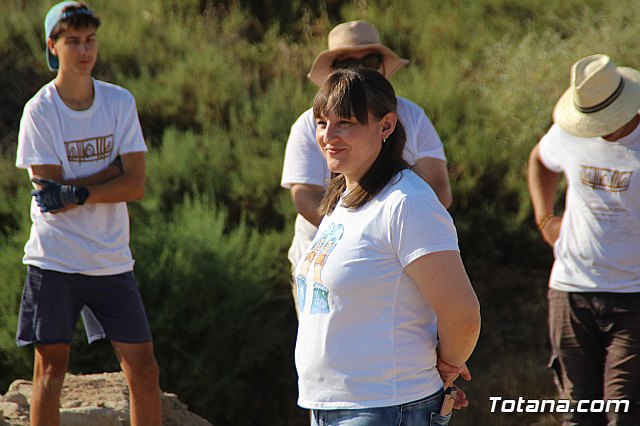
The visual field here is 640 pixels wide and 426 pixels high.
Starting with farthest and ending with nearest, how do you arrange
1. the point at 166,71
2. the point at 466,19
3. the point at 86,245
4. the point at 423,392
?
the point at 466,19, the point at 166,71, the point at 86,245, the point at 423,392

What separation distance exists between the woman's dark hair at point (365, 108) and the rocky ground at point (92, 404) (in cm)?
254

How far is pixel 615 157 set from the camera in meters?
4.36

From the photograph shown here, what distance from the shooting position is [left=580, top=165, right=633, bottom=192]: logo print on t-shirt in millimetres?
4328

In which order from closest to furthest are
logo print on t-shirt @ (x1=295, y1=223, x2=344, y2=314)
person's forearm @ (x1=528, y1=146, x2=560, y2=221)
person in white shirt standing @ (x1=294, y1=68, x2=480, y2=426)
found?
person in white shirt standing @ (x1=294, y1=68, x2=480, y2=426), logo print on t-shirt @ (x1=295, y1=223, x2=344, y2=314), person's forearm @ (x1=528, y1=146, x2=560, y2=221)

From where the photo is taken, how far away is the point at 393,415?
259 centimetres

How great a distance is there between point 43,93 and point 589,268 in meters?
2.73

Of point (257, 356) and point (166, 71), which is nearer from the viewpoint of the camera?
→ point (257, 356)

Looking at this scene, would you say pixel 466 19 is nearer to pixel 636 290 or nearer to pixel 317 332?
pixel 636 290

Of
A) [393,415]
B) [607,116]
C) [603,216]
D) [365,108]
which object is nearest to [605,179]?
[603,216]

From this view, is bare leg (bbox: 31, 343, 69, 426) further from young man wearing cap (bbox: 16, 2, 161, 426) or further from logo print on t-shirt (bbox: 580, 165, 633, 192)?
logo print on t-shirt (bbox: 580, 165, 633, 192)

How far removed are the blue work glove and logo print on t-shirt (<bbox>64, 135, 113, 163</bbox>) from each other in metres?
0.19

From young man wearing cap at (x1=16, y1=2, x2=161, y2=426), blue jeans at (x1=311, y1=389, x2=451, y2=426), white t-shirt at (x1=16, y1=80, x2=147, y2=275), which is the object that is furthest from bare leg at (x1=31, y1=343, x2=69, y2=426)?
blue jeans at (x1=311, y1=389, x2=451, y2=426)

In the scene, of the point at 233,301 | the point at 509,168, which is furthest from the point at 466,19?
the point at 233,301

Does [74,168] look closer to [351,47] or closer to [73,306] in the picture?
[73,306]
